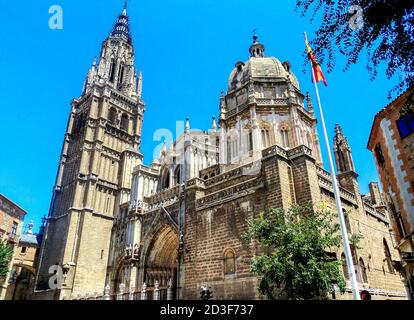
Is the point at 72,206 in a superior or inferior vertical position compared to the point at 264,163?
superior

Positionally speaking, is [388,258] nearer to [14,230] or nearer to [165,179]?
[165,179]

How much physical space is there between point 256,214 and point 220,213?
2811mm

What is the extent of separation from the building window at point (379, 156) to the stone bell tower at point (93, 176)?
26.7 metres

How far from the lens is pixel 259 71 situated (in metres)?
28.8

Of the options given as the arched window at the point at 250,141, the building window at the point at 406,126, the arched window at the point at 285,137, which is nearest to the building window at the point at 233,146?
the arched window at the point at 250,141

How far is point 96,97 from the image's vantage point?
41.6 metres

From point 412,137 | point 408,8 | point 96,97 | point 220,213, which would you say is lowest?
point 408,8

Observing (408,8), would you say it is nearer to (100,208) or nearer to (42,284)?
(100,208)

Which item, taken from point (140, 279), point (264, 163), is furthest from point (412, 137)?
point (140, 279)

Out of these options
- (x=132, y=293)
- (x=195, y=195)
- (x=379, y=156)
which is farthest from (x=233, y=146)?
(x=132, y=293)

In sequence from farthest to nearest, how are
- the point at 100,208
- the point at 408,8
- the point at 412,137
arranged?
the point at 100,208, the point at 412,137, the point at 408,8

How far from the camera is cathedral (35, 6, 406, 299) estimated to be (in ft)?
61.1

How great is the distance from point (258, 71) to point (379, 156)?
13.9m

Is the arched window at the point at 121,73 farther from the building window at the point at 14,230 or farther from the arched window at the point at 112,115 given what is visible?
the building window at the point at 14,230
